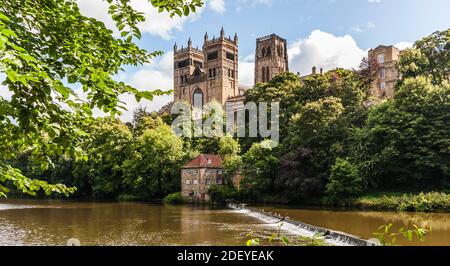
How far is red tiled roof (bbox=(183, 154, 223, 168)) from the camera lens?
4988 cm

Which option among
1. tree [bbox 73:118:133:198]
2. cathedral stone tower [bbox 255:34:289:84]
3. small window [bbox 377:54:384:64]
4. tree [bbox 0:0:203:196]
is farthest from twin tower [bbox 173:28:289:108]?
tree [bbox 0:0:203:196]

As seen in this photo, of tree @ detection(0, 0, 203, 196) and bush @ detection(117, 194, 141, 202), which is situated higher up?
tree @ detection(0, 0, 203, 196)

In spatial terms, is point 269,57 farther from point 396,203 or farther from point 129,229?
point 129,229

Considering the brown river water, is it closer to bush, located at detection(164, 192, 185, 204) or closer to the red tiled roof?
bush, located at detection(164, 192, 185, 204)

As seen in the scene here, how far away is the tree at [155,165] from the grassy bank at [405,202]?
76.6 ft

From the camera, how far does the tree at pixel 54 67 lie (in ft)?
12.8

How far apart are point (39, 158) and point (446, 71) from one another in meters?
49.4

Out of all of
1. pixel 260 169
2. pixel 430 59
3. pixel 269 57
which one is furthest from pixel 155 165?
pixel 269 57

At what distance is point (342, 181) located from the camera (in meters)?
37.9

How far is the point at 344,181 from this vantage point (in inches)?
1505

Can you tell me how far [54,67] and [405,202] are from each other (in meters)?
34.5

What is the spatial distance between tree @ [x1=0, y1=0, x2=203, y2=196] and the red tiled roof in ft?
143
